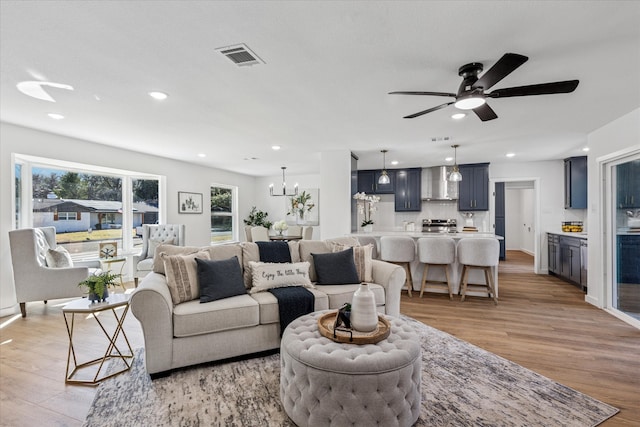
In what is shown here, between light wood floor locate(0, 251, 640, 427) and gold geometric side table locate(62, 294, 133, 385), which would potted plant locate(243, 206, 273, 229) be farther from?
gold geometric side table locate(62, 294, 133, 385)

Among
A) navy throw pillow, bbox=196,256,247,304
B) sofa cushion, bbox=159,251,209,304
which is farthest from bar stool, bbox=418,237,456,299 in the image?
sofa cushion, bbox=159,251,209,304

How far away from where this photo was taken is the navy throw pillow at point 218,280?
2674 millimetres

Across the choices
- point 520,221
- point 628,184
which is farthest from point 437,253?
point 520,221

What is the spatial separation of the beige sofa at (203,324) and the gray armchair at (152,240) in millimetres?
2565

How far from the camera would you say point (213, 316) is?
2.46 m

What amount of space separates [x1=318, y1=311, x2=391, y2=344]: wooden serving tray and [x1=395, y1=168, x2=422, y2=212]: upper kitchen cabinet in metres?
5.49

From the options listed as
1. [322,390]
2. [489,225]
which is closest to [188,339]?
[322,390]

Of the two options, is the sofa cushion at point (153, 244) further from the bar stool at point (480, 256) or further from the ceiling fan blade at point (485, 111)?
the ceiling fan blade at point (485, 111)

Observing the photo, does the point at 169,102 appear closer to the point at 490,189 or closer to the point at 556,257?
the point at 490,189

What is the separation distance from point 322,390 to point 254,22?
7.08ft

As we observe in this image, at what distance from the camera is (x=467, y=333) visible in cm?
323

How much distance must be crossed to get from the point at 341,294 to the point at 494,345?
155 centimetres

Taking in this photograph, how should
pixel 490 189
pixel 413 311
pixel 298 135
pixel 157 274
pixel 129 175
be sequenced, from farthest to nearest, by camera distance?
pixel 490 189 < pixel 129 175 < pixel 298 135 < pixel 413 311 < pixel 157 274

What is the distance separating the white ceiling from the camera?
174cm
